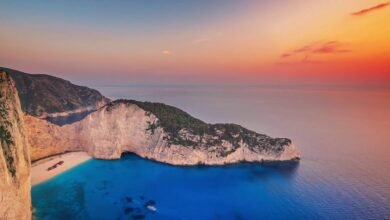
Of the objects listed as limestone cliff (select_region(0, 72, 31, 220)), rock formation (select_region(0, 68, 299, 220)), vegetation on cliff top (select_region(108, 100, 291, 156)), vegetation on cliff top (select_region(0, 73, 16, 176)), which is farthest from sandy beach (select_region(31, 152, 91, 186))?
vegetation on cliff top (select_region(0, 73, 16, 176))

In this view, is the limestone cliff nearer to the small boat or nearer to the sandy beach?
the small boat

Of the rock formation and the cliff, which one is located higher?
the cliff

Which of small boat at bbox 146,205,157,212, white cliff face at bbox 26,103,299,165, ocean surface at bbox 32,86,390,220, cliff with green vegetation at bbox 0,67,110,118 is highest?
cliff with green vegetation at bbox 0,67,110,118

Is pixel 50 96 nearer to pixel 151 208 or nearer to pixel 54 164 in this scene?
pixel 54 164

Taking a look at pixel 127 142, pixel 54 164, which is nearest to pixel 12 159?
pixel 54 164

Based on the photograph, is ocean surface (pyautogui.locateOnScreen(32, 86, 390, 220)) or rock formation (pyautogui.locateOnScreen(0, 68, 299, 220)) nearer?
ocean surface (pyautogui.locateOnScreen(32, 86, 390, 220))

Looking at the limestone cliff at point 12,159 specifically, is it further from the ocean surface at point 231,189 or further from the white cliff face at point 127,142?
the white cliff face at point 127,142

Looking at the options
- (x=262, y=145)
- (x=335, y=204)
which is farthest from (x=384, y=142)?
(x=335, y=204)
